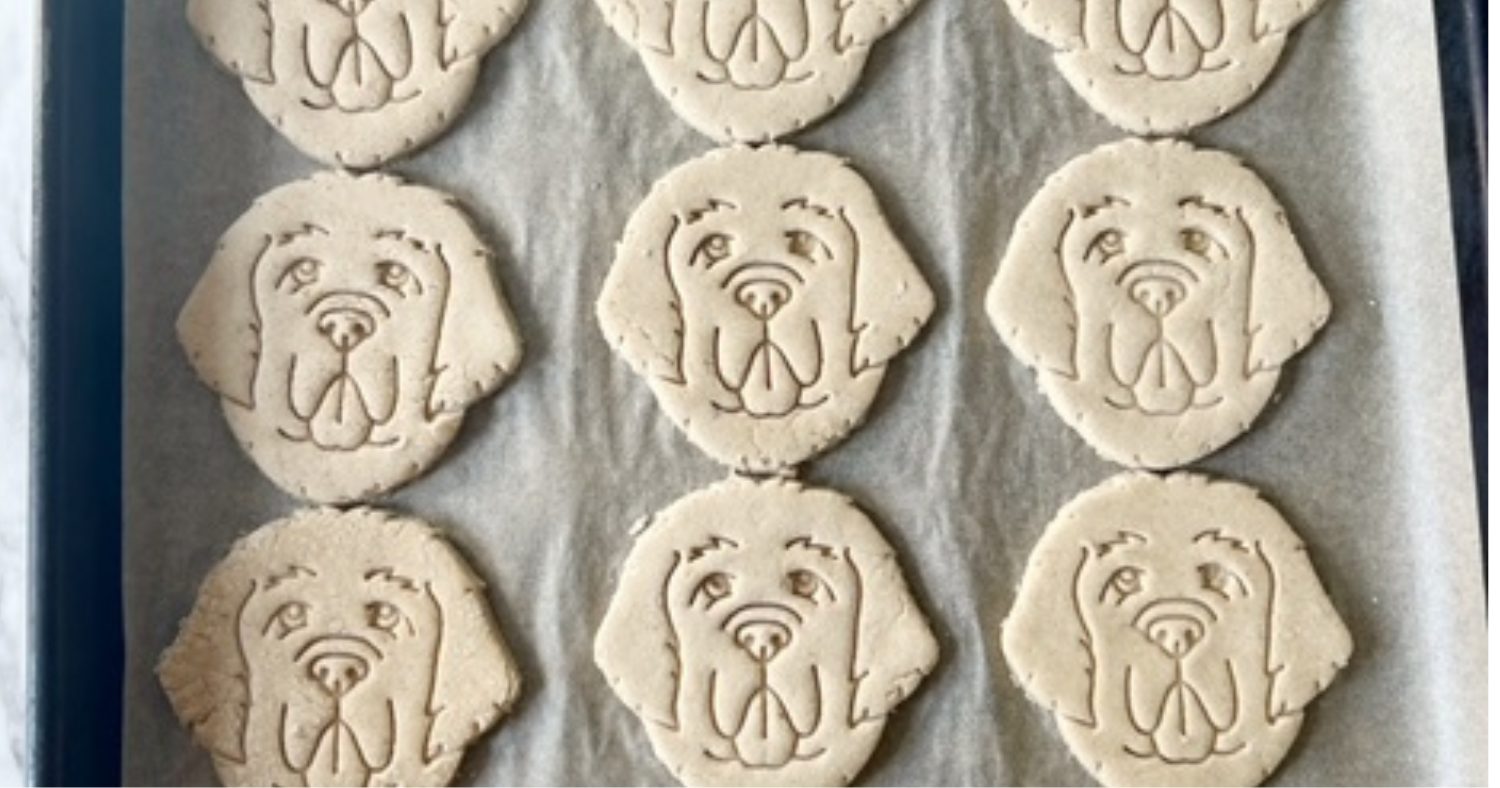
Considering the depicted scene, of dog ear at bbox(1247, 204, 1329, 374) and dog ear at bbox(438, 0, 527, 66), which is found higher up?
dog ear at bbox(438, 0, 527, 66)

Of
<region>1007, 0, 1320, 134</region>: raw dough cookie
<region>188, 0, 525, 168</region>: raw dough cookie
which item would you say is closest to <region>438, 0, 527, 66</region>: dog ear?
<region>188, 0, 525, 168</region>: raw dough cookie

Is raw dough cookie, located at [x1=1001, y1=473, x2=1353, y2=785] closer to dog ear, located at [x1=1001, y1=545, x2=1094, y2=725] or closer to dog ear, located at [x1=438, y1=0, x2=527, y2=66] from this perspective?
dog ear, located at [x1=1001, y1=545, x2=1094, y2=725]

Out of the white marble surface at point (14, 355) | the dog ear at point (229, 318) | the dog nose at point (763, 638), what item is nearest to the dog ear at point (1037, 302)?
the dog nose at point (763, 638)

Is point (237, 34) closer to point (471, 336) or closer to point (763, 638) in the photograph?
point (471, 336)

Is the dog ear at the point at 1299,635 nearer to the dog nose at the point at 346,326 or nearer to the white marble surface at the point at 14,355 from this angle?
the dog nose at the point at 346,326

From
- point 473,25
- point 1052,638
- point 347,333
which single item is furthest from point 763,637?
point 473,25

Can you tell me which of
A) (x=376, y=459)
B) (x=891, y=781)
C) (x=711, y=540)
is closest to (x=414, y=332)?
(x=376, y=459)
